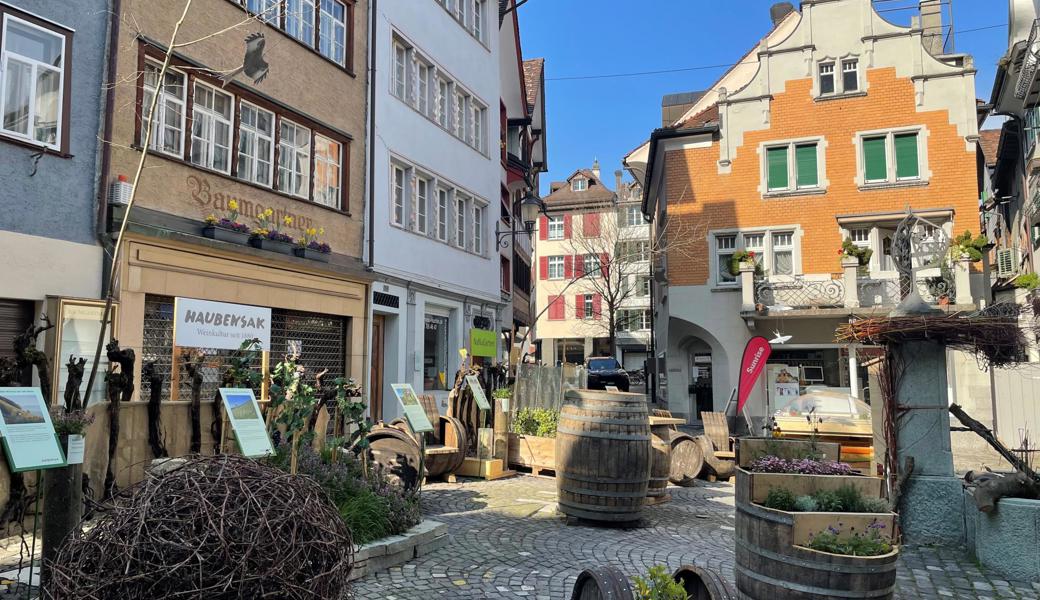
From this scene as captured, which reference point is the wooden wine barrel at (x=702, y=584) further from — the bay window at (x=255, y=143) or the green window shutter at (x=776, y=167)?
the green window shutter at (x=776, y=167)

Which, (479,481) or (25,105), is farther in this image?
(479,481)

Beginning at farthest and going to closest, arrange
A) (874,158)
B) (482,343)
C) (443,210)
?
(874,158), (482,343), (443,210)

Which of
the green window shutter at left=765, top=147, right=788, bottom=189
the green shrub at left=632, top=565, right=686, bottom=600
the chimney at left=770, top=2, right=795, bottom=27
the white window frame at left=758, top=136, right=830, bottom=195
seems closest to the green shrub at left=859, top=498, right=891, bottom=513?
the green shrub at left=632, top=565, right=686, bottom=600

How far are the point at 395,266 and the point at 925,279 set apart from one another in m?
13.6

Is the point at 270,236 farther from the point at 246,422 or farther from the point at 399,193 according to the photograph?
the point at 246,422

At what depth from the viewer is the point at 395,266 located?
15312 millimetres

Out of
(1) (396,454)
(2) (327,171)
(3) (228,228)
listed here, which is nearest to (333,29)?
(2) (327,171)

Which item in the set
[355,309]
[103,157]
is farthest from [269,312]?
[103,157]

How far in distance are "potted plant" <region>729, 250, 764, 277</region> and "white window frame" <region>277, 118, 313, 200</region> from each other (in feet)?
40.2

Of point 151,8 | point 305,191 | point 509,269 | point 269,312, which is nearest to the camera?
point 151,8

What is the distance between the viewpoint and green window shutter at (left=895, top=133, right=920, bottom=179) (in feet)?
66.1

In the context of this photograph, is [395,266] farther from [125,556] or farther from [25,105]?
[125,556]

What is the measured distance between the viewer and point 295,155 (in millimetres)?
12789

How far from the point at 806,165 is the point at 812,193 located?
902 mm
